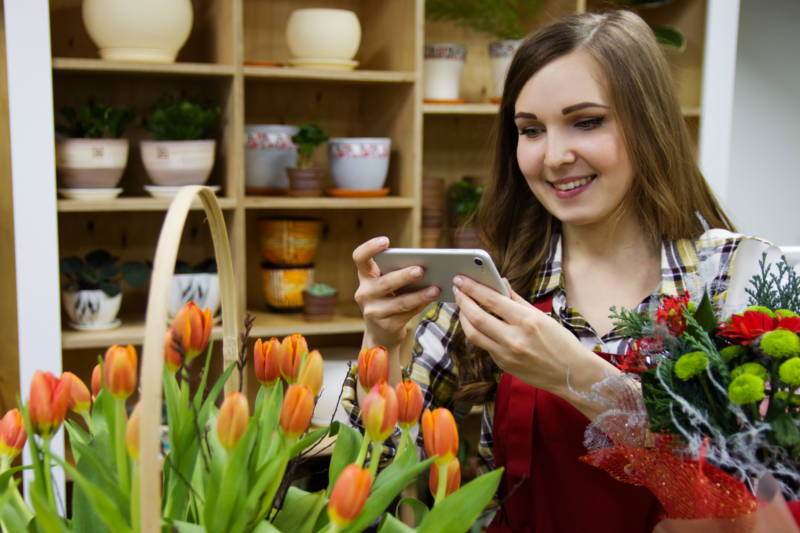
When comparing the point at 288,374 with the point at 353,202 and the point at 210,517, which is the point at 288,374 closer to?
the point at 210,517

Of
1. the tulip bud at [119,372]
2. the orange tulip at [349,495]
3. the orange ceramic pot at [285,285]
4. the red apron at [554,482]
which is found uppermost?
the tulip bud at [119,372]

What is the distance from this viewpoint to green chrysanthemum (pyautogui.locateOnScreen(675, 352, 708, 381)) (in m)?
0.62

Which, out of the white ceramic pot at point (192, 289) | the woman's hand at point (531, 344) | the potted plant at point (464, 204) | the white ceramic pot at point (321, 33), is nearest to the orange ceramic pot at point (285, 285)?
the white ceramic pot at point (192, 289)

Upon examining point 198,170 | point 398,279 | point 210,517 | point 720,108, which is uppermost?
point 720,108

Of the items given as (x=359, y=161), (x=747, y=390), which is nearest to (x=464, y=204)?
(x=359, y=161)

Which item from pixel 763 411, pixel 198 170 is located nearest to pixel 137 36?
pixel 198 170

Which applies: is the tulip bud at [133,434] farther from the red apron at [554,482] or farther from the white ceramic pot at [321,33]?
the white ceramic pot at [321,33]

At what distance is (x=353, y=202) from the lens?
221 centimetres

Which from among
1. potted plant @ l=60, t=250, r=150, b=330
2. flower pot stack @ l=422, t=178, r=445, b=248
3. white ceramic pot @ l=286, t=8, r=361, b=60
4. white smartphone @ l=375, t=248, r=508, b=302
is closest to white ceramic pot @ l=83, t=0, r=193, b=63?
white ceramic pot @ l=286, t=8, r=361, b=60

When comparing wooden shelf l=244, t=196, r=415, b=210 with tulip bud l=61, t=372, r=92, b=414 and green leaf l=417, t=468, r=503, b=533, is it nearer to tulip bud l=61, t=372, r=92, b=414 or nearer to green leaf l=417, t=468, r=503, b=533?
tulip bud l=61, t=372, r=92, b=414

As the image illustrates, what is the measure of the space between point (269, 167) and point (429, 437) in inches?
65.4

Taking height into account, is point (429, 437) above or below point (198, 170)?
below

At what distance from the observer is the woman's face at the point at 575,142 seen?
1231mm

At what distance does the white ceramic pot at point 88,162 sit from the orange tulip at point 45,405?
146cm
